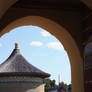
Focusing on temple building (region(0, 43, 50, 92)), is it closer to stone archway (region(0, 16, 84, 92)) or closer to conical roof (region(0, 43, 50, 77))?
conical roof (region(0, 43, 50, 77))

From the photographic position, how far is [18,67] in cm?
1237

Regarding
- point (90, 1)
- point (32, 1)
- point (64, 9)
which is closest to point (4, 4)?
point (90, 1)

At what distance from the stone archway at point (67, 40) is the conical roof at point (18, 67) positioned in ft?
19.5

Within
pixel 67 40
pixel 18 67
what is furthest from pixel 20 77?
pixel 67 40

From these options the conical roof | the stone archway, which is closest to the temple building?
the conical roof

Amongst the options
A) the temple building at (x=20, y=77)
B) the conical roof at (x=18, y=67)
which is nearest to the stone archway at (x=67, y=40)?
the temple building at (x=20, y=77)

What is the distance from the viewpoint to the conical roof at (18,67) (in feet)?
39.7

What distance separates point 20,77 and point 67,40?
6.38m

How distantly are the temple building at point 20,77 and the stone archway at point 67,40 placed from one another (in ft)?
18.8

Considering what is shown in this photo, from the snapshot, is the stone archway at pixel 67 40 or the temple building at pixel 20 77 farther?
the temple building at pixel 20 77

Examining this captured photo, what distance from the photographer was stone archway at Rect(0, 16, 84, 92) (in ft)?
19.4

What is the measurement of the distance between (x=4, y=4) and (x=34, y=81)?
839 centimetres

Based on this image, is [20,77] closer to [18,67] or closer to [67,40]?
[18,67]

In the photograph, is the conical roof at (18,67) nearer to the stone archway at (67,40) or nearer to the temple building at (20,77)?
the temple building at (20,77)
